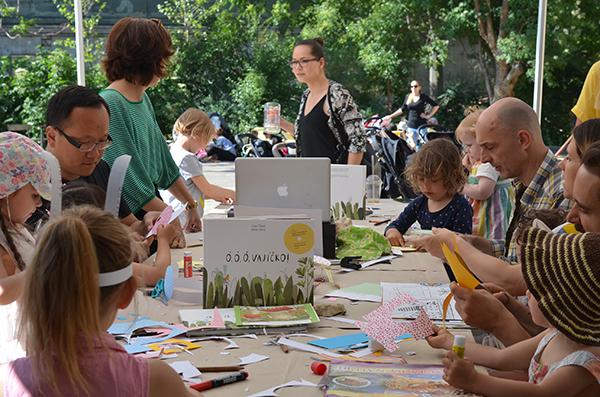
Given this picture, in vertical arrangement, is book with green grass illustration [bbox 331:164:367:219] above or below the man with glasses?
below

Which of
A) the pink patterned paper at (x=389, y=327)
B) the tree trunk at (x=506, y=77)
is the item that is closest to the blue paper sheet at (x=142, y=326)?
the pink patterned paper at (x=389, y=327)

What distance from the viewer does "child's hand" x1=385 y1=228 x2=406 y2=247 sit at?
3369mm

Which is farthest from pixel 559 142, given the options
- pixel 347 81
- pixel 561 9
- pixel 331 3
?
pixel 331 3

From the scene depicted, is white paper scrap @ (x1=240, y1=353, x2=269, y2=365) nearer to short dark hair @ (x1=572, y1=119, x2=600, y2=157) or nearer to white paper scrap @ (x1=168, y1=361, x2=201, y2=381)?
white paper scrap @ (x1=168, y1=361, x2=201, y2=381)

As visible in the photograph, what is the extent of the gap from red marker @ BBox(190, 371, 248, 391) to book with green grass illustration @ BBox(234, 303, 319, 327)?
1.15ft

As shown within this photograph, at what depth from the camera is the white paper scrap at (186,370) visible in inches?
69.7

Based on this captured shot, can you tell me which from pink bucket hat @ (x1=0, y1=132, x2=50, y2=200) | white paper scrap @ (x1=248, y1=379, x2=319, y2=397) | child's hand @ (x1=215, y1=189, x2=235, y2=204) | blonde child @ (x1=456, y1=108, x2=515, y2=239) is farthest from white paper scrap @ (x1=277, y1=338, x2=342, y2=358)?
child's hand @ (x1=215, y1=189, x2=235, y2=204)

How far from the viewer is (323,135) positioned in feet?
15.4

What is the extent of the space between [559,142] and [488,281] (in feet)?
51.2

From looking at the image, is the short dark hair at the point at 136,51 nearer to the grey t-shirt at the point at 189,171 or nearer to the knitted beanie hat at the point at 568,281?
the grey t-shirt at the point at 189,171

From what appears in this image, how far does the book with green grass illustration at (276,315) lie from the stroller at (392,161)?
566 cm

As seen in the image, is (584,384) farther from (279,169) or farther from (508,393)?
(279,169)

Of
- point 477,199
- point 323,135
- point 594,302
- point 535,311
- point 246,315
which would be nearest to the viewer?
point 594,302

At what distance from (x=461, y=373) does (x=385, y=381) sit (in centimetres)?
18
